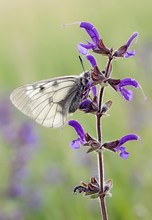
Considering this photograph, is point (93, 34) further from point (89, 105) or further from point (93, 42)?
point (89, 105)

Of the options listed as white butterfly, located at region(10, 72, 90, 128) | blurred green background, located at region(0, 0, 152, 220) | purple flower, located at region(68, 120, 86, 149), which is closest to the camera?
purple flower, located at region(68, 120, 86, 149)

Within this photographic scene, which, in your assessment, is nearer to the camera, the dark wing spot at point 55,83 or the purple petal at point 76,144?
the purple petal at point 76,144

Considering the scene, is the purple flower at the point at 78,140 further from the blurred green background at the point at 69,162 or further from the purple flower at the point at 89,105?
the blurred green background at the point at 69,162

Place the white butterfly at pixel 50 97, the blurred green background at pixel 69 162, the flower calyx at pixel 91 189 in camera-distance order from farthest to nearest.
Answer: the blurred green background at pixel 69 162 < the white butterfly at pixel 50 97 < the flower calyx at pixel 91 189

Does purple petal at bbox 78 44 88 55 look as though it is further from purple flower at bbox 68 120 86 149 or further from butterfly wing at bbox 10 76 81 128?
purple flower at bbox 68 120 86 149

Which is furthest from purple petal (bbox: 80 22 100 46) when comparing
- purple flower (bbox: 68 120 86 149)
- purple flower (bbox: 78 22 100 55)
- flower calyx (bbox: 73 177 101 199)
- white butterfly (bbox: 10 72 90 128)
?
flower calyx (bbox: 73 177 101 199)

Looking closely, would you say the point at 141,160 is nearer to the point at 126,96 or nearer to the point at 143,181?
the point at 143,181

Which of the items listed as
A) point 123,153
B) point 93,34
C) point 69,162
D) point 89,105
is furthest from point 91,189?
point 69,162

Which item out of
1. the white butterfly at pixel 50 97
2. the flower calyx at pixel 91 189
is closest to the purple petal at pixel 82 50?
the white butterfly at pixel 50 97
